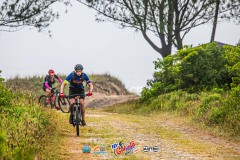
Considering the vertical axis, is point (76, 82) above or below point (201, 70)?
below

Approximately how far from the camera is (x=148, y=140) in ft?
40.5

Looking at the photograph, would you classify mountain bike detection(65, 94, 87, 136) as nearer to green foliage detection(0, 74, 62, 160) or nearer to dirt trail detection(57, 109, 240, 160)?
dirt trail detection(57, 109, 240, 160)

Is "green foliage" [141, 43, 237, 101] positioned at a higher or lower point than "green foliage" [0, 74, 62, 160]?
higher

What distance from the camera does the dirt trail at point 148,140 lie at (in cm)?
997

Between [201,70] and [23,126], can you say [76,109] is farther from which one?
[201,70]

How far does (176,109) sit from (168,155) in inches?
409

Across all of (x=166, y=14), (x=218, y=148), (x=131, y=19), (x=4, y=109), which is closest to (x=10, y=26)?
(x=131, y=19)

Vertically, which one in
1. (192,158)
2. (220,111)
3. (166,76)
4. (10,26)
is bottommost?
(192,158)

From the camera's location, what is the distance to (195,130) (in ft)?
51.2

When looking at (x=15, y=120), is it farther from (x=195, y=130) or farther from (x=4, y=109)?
(x=195, y=130)

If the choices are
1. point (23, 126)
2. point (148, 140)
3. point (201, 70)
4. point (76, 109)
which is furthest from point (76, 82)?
point (201, 70)

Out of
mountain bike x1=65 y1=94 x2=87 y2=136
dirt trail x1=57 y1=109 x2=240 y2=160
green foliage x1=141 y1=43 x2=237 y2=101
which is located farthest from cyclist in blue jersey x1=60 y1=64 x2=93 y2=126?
green foliage x1=141 y1=43 x2=237 y2=101

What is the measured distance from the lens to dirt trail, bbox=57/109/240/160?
9969 mm

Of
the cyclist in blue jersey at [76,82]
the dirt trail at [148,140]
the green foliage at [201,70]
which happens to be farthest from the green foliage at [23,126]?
the green foliage at [201,70]
